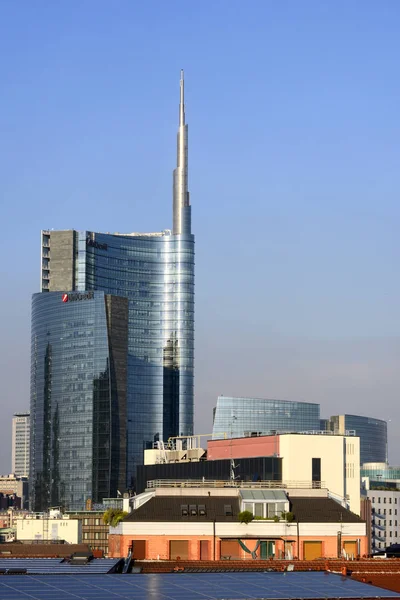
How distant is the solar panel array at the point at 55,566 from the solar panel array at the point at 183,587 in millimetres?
4000

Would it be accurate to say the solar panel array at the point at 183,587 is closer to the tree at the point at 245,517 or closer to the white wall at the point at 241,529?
the white wall at the point at 241,529

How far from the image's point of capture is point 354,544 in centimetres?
12012

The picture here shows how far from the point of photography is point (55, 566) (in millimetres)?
85875

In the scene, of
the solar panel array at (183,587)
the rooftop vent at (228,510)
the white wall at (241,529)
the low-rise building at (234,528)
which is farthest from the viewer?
the rooftop vent at (228,510)

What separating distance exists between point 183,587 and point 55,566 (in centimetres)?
1569

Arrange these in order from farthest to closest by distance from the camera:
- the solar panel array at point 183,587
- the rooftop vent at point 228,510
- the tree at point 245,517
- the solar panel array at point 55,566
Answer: the rooftop vent at point 228,510
the tree at point 245,517
the solar panel array at point 55,566
the solar panel array at point 183,587

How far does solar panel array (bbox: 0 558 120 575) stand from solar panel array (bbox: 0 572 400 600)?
400 centimetres

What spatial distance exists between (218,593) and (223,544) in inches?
1906

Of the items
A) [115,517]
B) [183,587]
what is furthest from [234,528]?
[183,587]

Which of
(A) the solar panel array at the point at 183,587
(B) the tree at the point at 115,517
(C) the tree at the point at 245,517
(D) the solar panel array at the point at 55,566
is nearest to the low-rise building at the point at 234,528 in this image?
(C) the tree at the point at 245,517

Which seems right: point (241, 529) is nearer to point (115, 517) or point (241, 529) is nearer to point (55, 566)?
point (115, 517)

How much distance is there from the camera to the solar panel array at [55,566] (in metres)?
81.7

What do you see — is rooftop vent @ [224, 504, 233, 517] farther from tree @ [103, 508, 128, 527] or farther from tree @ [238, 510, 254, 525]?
tree @ [103, 508, 128, 527]

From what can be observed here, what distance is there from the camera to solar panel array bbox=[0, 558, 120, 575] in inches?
3216
